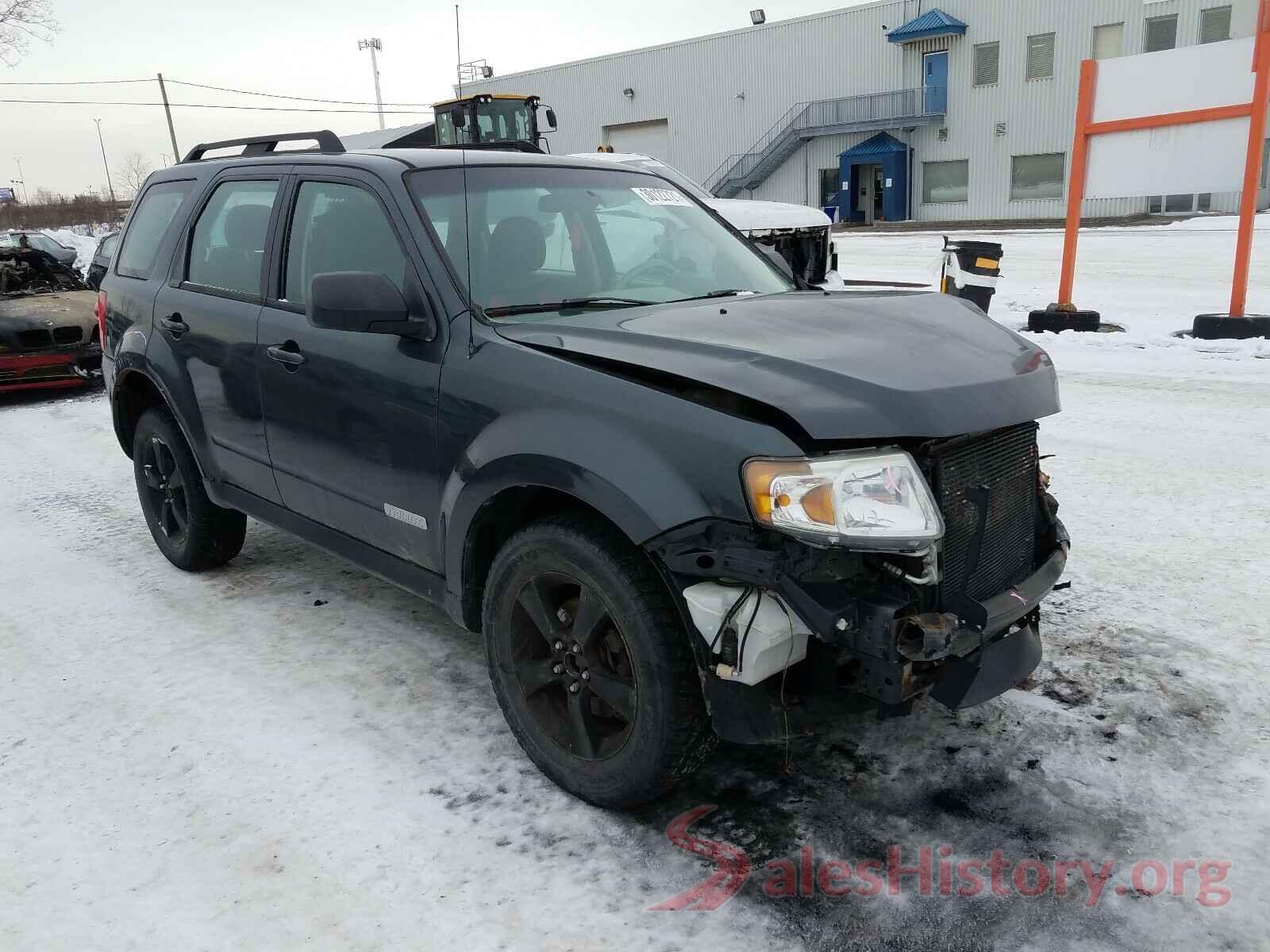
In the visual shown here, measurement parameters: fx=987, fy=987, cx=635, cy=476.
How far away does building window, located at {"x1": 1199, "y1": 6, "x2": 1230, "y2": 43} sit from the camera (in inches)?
1229

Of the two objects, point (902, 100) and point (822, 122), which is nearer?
point (902, 100)

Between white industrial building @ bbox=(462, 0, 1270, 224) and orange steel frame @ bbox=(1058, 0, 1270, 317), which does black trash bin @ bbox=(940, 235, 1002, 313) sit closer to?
orange steel frame @ bbox=(1058, 0, 1270, 317)

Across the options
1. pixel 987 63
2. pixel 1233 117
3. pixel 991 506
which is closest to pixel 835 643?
pixel 991 506

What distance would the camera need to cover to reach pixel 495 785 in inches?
114

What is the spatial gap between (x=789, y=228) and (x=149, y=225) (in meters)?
7.07

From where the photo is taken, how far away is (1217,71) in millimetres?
9648

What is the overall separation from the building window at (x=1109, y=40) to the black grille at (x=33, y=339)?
111 ft

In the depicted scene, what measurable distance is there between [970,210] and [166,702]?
37893 millimetres

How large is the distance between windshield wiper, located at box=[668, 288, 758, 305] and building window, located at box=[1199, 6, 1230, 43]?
35043 mm

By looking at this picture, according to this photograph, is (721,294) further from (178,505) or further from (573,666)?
(178,505)

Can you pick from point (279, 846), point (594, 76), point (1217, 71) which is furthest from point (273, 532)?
point (594, 76)

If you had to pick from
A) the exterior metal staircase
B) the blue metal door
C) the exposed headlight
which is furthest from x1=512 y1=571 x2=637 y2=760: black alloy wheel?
the blue metal door

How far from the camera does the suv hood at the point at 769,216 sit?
403 inches

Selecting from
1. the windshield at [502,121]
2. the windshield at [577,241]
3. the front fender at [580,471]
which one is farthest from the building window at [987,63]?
the front fender at [580,471]
